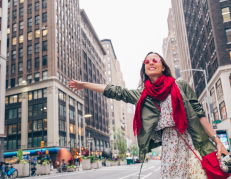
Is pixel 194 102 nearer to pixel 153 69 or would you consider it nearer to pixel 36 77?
pixel 153 69

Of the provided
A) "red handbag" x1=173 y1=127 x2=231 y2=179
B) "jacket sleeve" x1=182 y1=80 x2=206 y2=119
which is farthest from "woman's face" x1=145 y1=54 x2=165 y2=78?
"red handbag" x1=173 y1=127 x2=231 y2=179

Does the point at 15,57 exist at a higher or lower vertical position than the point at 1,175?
higher

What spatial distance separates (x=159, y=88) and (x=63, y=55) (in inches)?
2218

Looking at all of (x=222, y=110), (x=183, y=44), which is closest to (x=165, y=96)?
(x=222, y=110)

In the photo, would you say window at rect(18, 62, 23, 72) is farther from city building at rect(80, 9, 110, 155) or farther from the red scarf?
the red scarf

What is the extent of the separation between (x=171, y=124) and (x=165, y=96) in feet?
1.04

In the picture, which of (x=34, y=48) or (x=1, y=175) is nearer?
(x=1, y=175)

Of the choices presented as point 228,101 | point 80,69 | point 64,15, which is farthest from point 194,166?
point 80,69

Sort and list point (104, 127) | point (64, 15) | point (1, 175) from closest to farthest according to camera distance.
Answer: point (1, 175) < point (64, 15) < point (104, 127)

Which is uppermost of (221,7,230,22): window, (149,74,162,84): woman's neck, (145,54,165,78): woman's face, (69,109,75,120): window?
(221,7,230,22): window

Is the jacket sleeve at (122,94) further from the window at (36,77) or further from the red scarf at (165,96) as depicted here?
the window at (36,77)

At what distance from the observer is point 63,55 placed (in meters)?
57.4

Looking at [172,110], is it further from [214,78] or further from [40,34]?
[40,34]

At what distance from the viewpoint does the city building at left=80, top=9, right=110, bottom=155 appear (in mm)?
74500
